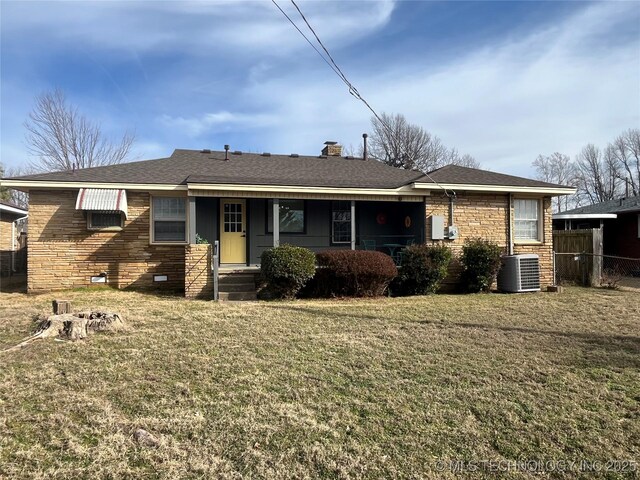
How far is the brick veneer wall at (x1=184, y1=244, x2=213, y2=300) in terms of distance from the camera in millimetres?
10023

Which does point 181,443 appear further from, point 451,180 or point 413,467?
point 451,180

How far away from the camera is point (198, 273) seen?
10.1 metres

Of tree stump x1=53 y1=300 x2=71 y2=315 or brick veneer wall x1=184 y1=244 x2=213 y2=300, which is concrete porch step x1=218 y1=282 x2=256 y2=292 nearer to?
brick veneer wall x1=184 y1=244 x2=213 y2=300

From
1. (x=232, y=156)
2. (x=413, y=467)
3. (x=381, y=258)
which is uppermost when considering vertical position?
(x=232, y=156)

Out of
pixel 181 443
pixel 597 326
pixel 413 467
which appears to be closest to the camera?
pixel 413 467

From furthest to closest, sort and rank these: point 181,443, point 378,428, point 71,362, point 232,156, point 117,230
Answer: point 232,156, point 117,230, point 71,362, point 378,428, point 181,443

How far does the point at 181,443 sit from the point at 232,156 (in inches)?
474

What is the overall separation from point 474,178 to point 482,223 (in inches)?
50.8

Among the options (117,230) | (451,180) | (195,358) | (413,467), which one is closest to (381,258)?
(451,180)

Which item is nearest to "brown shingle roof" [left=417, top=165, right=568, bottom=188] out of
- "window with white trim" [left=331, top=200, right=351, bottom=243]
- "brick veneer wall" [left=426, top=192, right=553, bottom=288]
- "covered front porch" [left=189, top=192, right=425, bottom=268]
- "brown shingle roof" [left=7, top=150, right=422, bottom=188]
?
"brick veneer wall" [left=426, top=192, right=553, bottom=288]

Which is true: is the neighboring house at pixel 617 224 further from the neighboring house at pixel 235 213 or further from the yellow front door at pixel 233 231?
the yellow front door at pixel 233 231

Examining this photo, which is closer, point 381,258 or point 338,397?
point 338,397

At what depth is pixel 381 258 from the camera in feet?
33.4

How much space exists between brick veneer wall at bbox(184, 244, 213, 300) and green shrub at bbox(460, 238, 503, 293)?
6497mm
